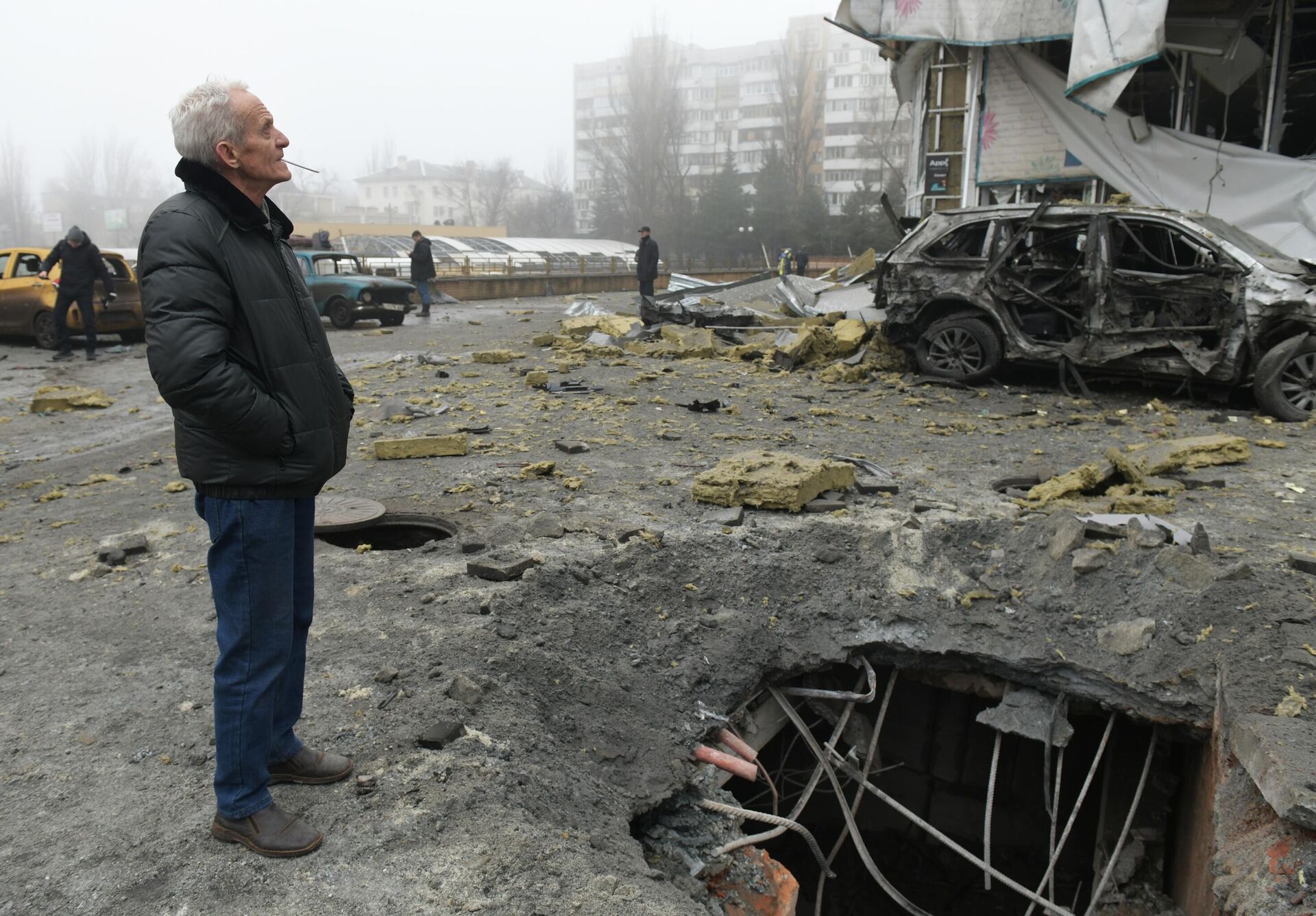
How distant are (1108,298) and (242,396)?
809cm

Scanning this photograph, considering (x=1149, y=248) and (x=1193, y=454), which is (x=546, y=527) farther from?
(x=1149, y=248)

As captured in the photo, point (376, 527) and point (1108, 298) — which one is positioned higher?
point (1108, 298)

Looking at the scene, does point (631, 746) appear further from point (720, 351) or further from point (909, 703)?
point (720, 351)

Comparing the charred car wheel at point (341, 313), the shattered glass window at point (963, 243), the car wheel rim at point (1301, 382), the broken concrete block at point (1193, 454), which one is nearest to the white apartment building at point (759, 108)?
the charred car wheel at point (341, 313)

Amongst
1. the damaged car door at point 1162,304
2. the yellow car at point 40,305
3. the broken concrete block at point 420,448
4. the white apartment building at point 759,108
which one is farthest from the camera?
the white apartment building at point 759,108

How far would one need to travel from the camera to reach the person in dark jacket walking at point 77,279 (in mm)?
12148

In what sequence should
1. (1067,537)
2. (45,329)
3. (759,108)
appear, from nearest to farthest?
(1067,537), (45,329), (759,108)

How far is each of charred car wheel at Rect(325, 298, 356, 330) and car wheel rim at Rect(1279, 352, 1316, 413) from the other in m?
14.4

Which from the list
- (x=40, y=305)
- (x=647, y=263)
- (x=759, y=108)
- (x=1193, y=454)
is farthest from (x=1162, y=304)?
(x=759, y=108)

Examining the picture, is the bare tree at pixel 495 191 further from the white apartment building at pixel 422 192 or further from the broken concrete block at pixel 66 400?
the broken concrete block at pixel 66 400

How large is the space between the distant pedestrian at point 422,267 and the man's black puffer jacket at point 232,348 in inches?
664

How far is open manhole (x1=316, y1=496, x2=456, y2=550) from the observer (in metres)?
4.97

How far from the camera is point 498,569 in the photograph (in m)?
4.18

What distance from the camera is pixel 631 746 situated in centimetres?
337
